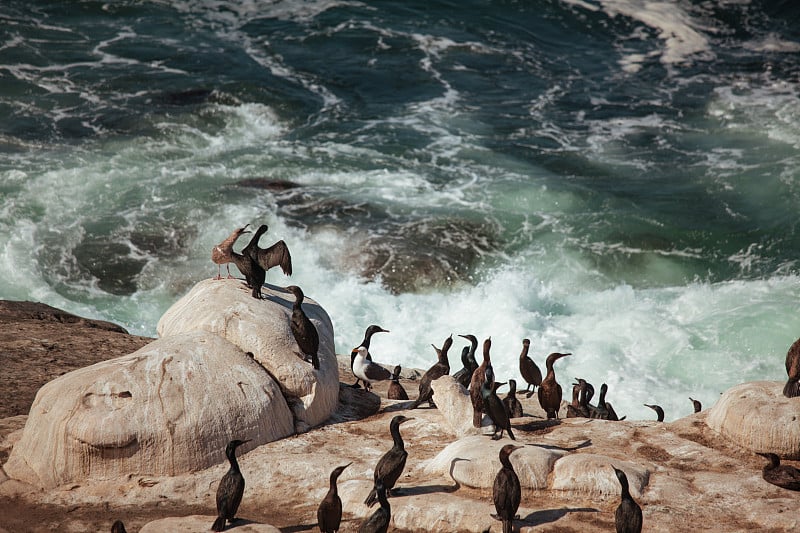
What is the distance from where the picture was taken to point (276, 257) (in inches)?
479

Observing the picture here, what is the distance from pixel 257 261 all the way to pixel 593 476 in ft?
17.4

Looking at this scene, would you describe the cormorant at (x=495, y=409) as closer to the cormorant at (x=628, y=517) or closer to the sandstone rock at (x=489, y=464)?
the sandstone rock at (x=489, y=464)

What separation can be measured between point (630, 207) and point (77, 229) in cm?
1434

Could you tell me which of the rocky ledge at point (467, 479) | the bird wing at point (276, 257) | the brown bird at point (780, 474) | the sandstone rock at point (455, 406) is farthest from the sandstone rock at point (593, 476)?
the bird wing at point (276, 257)

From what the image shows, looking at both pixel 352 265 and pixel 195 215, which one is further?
pixel 195 215

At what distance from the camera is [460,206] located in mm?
23812

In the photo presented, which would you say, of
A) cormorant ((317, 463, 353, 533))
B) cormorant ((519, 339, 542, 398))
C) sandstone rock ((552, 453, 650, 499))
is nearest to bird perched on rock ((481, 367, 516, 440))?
sandstone rock ((552, 453, 650, 499))

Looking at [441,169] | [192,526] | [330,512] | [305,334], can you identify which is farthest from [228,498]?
[441,169]

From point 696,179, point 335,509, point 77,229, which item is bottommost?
point 77,229

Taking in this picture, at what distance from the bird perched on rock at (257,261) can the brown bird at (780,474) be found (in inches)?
244

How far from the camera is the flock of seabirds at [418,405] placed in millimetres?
8047

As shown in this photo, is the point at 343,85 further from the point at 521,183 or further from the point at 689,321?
the point at 689,321

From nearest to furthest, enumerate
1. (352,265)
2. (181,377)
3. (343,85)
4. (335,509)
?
(335,509) → (181,377) → (352,265) → (343,85)

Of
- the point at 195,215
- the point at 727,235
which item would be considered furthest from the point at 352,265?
the point at 727,235
